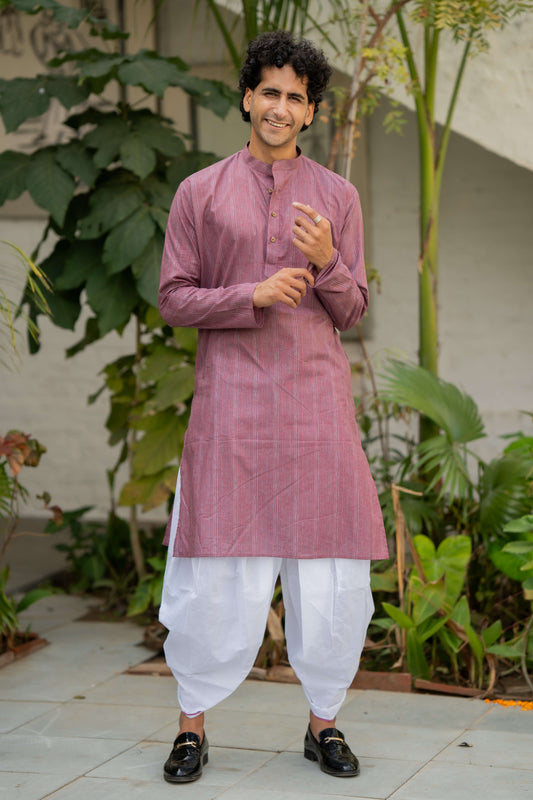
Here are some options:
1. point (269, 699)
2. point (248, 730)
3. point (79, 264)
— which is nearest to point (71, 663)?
point (269, 699)

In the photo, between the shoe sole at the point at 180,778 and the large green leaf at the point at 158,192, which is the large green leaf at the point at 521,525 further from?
the large green leaf at the point at 158,192

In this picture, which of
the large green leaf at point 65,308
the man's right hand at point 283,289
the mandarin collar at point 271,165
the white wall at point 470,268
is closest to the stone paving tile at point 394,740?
the man's right hand at point 283,289

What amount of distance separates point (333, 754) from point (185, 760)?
0.38 metres

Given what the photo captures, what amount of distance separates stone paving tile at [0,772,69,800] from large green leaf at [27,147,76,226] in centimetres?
185

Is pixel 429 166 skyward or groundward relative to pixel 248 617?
skyward

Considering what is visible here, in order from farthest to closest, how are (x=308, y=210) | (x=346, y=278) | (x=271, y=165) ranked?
(x=271, y=165) < (x=346, y=278) < (x=308, y=210)

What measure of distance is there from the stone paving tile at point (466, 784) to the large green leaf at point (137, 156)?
2153 mm

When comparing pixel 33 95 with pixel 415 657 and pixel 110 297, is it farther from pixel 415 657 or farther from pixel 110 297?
pixel 415 657

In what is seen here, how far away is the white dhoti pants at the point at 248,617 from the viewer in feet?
9.11

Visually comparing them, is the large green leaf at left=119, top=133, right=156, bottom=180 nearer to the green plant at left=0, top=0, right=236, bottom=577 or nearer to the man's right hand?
the green plant at left=0, top=0, right=236, bottom=577

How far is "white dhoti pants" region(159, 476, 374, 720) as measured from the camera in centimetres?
278

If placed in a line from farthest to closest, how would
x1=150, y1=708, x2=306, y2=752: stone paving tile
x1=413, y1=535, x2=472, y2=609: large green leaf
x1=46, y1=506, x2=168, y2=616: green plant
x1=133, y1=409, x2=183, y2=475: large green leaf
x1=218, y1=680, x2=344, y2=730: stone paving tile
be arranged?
1. x1=46, y1=506, x2=168, y2=616: green plant
2. x1=133, y1=409, x2=183, y2=475: large green leaf
3. x1=413, y1=535, x2=472, y2=609: large green leaf
4. x1=218, y1=680, x2=344, y2=730: stone paving tile
5. x1=150, y1=708, x2=306, y2=752: stone paving tile

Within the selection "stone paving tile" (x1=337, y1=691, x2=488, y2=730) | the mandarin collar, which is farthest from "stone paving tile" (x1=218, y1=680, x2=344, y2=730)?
the mandarin collar

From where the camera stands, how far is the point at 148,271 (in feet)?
12.7
